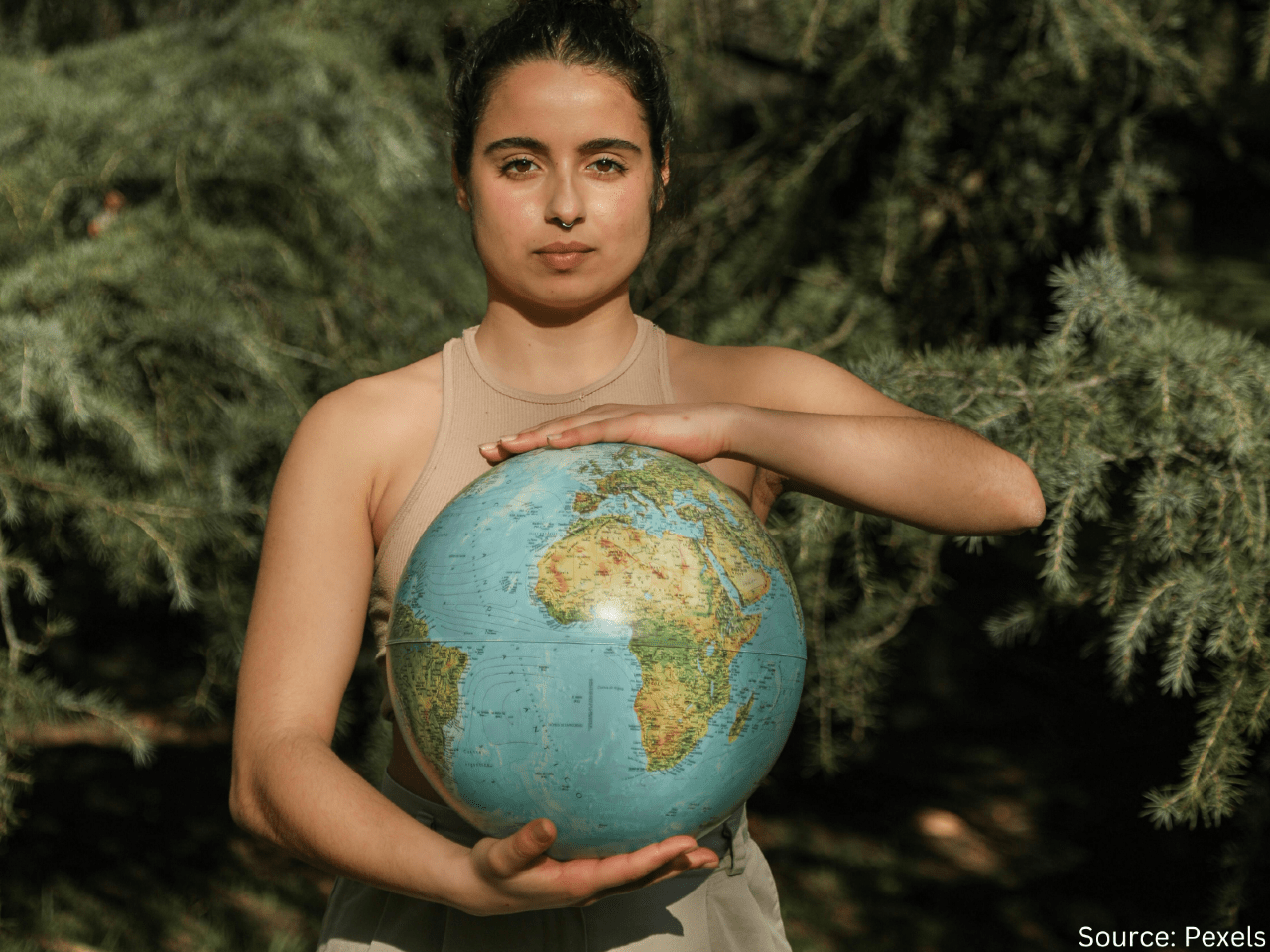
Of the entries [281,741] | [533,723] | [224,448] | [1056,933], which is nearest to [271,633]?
[281,741]

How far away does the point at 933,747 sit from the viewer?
6348 millimetres

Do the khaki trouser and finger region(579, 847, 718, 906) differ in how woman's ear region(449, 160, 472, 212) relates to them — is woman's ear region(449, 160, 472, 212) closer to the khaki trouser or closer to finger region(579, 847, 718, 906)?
the khaki trouser

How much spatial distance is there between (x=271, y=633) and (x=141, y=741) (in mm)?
1502

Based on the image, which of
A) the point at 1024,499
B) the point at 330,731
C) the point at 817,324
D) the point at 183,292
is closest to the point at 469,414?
the point at 330,731

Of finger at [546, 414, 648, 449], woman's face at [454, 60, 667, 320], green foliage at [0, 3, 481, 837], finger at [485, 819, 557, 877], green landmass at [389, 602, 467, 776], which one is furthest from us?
green foliage at [0, 3, 481, 837]

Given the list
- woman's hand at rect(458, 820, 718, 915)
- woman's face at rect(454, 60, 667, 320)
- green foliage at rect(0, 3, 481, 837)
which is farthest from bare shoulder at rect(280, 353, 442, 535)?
green foliage at rect(0, 3, 481, 837)

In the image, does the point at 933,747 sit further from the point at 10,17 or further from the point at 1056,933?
the point at 10,17

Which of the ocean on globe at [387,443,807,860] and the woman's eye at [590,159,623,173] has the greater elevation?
the woman's eye at [590,159,623,173]

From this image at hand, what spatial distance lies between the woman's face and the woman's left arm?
245 millimetres

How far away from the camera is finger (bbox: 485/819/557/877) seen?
1.34m

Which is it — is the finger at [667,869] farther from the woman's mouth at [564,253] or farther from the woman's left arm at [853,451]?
the woman's mouth at [564,253]

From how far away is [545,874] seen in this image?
1398mm

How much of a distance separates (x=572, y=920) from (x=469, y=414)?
31.8 inches

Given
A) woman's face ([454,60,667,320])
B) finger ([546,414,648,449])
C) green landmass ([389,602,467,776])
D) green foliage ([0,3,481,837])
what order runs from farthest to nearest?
green foliage ([0,3,481,837]), woman's face ([454,60,667,320]), finger ([546,414,648,449]), green landmass ([389,602,467,776])
